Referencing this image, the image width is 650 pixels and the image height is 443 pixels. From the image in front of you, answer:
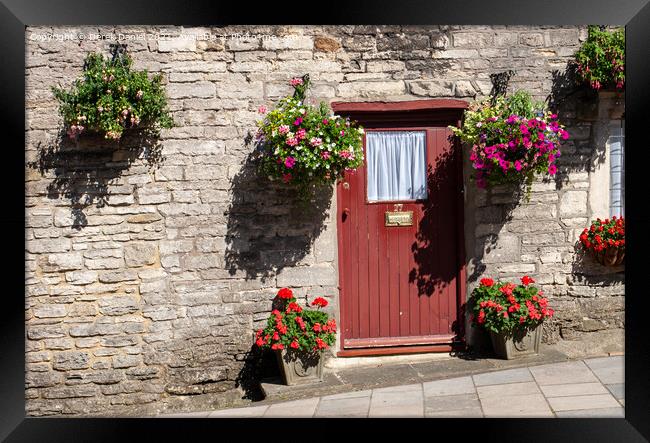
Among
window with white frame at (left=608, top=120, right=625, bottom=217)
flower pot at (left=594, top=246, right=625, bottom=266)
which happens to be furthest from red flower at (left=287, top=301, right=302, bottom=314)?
window with white frame at (left=608, top=120, right=625, bottom=217)

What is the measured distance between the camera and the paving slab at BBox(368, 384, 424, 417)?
4465 mm

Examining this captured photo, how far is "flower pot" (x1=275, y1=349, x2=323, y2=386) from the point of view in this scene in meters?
5.02

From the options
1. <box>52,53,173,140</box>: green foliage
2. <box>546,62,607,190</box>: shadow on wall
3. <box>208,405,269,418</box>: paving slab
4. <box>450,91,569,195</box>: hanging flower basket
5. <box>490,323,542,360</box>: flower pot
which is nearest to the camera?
<box>208,405,269,418</box>: paving slab

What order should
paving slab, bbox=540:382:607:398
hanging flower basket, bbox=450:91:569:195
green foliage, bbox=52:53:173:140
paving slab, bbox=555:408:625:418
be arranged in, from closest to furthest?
paving slab, bbox=555:408:625:418 < paving slab, bbox=540:382:607:398 < green foliage, bbox=52:53:173:140 < hanging flower basket, bbox=450:91:569:195

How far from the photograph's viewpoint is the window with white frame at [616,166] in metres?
5.64

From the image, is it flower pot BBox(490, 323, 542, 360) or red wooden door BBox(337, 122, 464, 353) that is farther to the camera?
red wooden door BBox(337, 122, 464, 353)

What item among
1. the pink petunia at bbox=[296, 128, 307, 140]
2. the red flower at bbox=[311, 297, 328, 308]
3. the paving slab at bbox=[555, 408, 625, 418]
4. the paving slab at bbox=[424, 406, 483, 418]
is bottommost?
the paving slab at bbox=[424, 406, 483, 418]

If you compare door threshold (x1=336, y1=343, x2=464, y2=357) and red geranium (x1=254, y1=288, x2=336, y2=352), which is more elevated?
red geranium (x1=254, y1=288, x2=336, y2=352)

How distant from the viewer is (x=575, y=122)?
5582 millimetres

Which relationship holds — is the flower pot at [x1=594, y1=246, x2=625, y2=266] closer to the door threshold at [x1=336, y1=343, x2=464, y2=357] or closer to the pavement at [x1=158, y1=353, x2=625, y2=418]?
the pavement at [x1=158, y1=353, x2=625, y2=418]

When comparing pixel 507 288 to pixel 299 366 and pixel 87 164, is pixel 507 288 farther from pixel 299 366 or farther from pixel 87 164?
pixel 87 164

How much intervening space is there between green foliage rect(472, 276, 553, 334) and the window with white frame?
1.17 meters

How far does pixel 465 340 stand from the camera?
223 inches

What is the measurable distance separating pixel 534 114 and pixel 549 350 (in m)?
2.17
